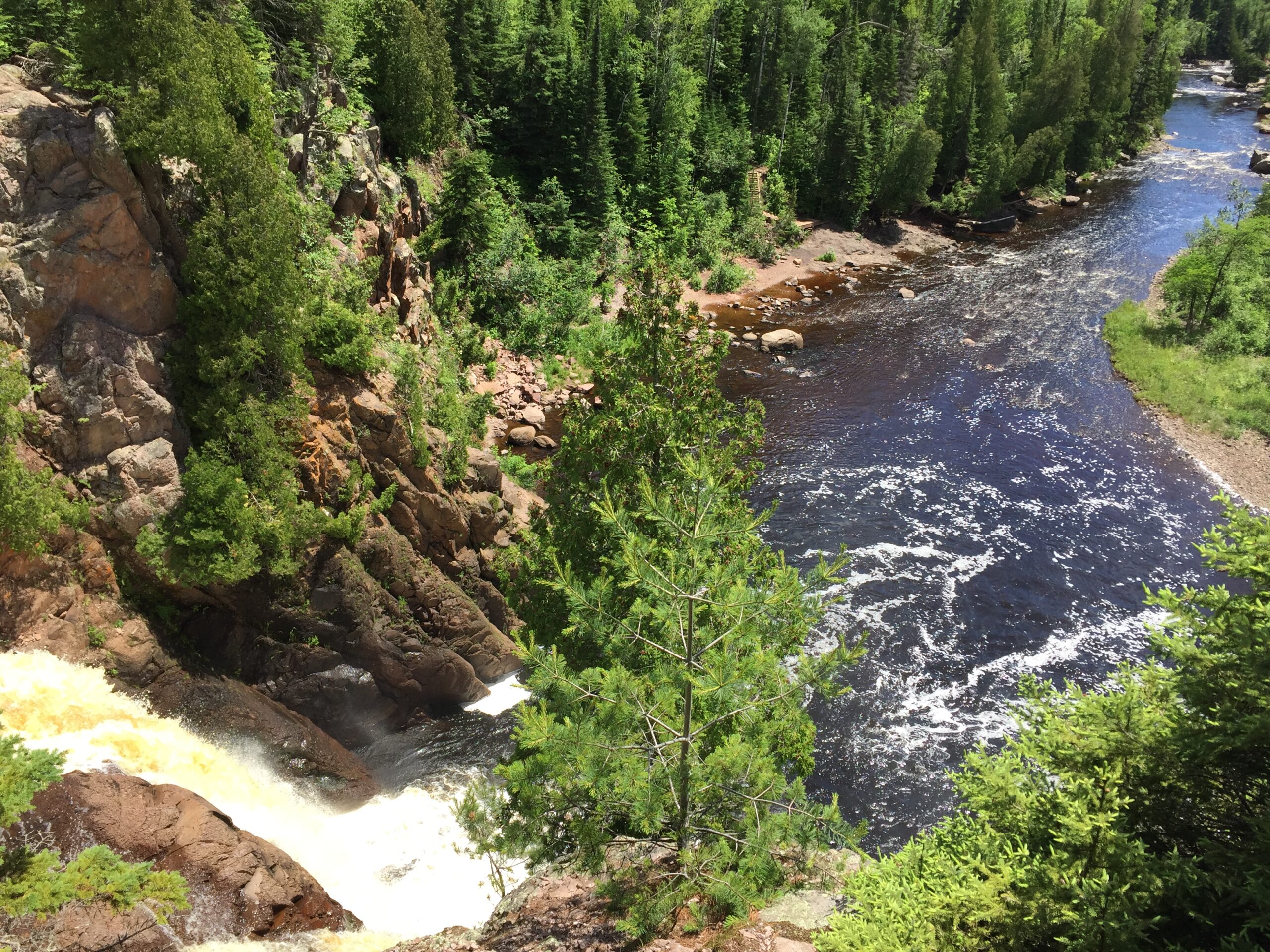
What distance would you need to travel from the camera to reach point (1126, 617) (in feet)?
80.5

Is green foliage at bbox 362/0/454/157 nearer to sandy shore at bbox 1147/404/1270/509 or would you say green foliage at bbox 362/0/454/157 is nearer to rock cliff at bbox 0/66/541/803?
rock cliff at bbox 0/66/541/803

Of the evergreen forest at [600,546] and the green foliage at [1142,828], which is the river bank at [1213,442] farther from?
the green foliage at [1142,828]

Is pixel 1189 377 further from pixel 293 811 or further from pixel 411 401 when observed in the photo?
pixel 293 811

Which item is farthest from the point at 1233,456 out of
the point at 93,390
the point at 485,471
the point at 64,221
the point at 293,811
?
the point at 64,221

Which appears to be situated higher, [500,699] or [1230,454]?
[1230,454]

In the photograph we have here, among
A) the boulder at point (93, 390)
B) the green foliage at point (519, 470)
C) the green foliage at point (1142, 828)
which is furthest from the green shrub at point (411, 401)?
the green foliage at point (1142, 828)

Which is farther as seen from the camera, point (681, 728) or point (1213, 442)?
point (1213, 442)

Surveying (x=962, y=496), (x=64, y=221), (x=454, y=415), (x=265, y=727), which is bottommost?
(x=962, y=496)

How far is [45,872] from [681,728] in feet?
25.6

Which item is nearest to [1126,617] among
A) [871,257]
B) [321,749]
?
[321,749]

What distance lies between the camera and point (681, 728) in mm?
10406

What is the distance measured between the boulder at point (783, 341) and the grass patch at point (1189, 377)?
16138 millimetres

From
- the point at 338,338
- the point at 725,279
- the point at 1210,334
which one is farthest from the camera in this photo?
the point at 725,279

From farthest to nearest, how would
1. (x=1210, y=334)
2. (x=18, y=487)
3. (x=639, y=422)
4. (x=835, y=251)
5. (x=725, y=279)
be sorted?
(x=835, y=251), (x=725, y=279), (x=1210, y=334), (x=18, y=487), (x=639, y=422)
